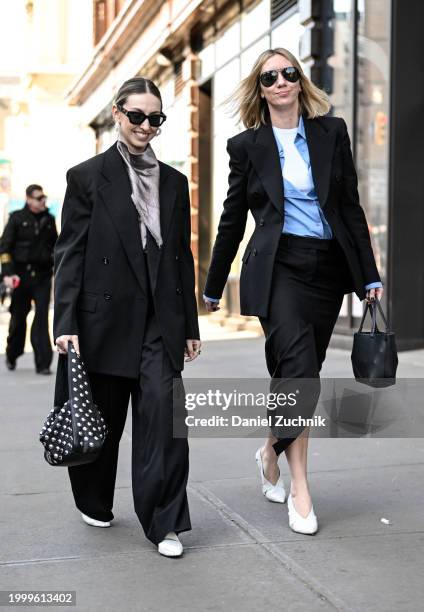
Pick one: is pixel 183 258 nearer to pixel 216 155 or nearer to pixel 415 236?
pixel 415 236

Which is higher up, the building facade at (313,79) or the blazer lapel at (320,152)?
the building facade at (313,79)

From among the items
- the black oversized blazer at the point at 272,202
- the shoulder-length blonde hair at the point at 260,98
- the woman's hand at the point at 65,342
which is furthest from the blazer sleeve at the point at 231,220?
the woman's hand at the point at 65,342

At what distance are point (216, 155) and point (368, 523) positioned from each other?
13160 millimetres

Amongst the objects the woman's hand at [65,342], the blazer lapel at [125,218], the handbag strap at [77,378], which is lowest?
the handbag strap at [77,378]

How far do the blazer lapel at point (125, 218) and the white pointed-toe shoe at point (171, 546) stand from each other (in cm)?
95

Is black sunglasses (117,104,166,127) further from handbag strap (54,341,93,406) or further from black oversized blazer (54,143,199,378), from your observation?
handbag strap (54,341,93,406)

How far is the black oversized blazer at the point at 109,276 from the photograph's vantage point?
400 cm

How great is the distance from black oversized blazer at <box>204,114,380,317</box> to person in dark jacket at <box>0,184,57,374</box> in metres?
5.78

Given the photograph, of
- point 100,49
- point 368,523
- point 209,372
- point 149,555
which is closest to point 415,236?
point 209,372

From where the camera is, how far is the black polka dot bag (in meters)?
3.76

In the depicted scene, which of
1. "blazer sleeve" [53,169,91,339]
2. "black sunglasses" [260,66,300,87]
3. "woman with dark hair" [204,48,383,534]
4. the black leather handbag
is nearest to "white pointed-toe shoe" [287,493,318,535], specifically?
"woman with dark hair" [204,48,383,534]

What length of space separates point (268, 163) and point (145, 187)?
56 centimetres

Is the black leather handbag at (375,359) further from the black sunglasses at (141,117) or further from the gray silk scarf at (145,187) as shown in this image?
the black sunglasses at (141,117)

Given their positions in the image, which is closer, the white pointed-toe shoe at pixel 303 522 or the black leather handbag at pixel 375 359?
the white pointed-toe shoe at pixel 303 522
